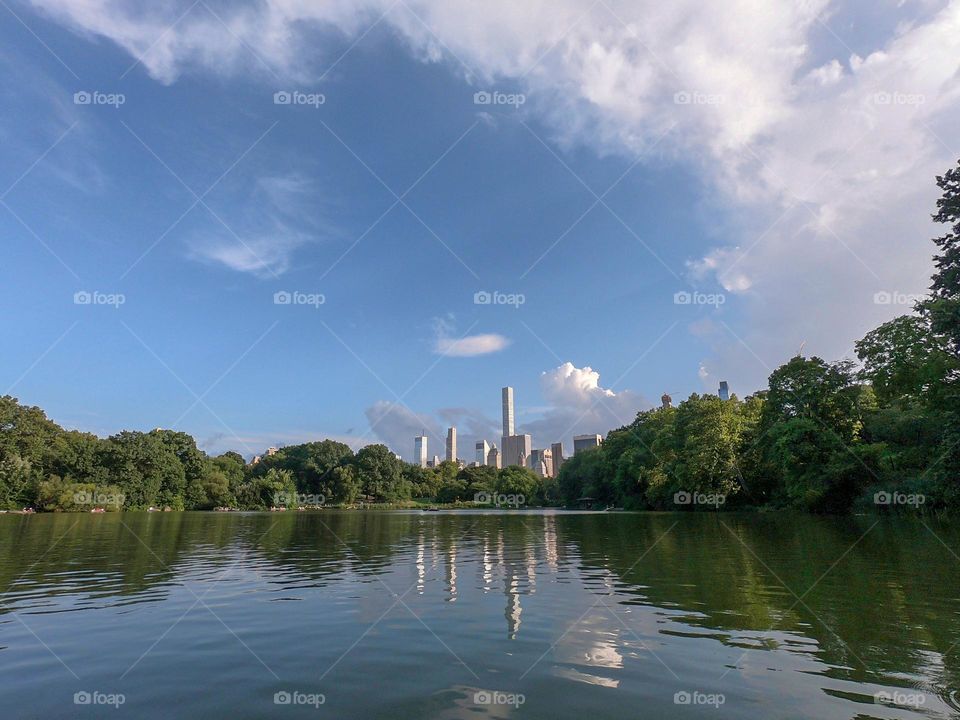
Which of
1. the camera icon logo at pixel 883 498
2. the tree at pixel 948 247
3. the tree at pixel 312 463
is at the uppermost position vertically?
the tree at pixel 948 247

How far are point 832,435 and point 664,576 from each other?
2187 inches

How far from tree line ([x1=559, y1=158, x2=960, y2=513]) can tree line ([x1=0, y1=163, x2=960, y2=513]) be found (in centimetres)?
16

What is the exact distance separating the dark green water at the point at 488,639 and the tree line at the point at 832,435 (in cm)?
2075

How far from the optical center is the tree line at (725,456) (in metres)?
42.4

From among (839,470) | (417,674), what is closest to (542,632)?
(417,674)

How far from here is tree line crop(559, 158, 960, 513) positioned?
1523 inches

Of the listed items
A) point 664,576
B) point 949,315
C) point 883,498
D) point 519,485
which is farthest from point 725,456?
point 519,485

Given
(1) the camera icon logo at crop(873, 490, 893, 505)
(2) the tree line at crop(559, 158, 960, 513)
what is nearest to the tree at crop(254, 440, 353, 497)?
(2) the tree line at crop(559, 158, 960, 513)

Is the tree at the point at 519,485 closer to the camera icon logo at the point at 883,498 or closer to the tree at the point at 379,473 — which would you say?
the tree at the point at 379,473

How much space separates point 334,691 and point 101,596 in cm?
1179

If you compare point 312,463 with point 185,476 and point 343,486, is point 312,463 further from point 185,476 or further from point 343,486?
point 185,476

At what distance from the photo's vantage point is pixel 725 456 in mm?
85062

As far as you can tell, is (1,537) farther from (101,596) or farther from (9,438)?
(9,438)

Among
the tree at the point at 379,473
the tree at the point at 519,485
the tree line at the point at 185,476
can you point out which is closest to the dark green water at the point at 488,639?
the tree line at the point at 185,476
